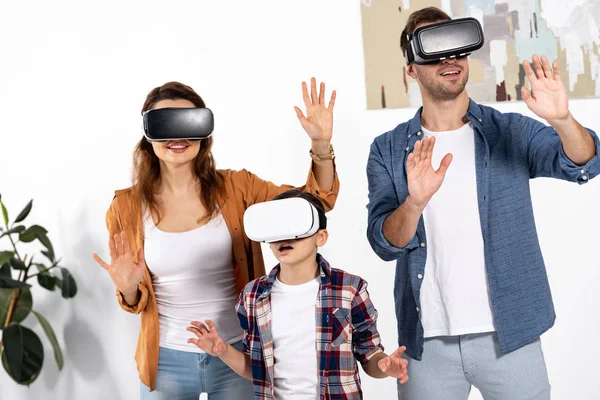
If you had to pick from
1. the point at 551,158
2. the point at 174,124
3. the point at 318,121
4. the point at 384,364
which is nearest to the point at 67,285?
the point at 174,124

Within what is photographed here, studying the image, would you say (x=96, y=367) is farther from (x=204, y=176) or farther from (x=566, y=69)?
(x=566, y=69)

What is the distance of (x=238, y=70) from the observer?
2.87m

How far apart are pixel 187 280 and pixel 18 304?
3.69 ft

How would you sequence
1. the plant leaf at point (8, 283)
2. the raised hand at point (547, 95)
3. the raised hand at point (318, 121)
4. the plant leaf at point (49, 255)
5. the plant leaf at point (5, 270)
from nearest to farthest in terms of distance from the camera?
the raised hand at point (547, 95) < the raised hand at point (318, 121) < the plant leaf at point (8, 283) < the plant leaf at point (5, 270) < the plant leaf at point (49, 255)

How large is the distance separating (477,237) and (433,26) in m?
0.54

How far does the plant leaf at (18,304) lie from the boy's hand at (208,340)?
1.19 m

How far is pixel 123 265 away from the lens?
6.09ft

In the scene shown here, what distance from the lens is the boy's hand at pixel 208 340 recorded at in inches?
69.3

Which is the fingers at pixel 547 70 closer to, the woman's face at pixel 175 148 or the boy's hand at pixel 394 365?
the boy's hand at pixel 394 365

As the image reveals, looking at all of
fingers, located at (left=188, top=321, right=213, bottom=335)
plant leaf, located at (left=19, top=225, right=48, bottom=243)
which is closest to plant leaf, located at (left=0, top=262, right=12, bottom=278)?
plant leaf, located at (left=19, top=225, right=48, bottom=243)

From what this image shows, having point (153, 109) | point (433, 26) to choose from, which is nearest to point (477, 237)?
point (433, 26)

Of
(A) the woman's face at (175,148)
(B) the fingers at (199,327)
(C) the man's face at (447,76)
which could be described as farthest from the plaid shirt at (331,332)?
(C) the man's face at (447,76)

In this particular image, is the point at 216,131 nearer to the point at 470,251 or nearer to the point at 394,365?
the point at 470,251

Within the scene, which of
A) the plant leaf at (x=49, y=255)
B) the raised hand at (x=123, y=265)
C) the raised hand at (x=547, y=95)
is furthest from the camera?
the plant leaf at (x=49, y=255)
